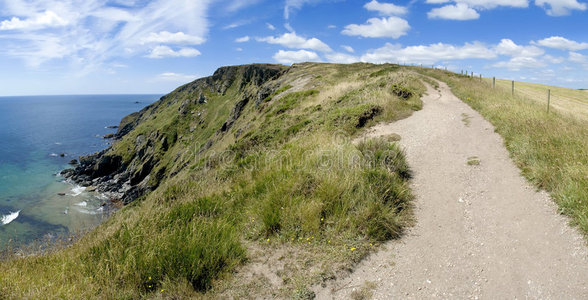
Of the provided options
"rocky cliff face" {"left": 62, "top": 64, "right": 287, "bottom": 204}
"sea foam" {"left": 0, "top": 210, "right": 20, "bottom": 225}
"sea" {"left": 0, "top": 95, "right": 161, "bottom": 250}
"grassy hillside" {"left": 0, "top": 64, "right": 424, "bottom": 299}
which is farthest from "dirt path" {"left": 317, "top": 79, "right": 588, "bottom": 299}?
"sea foam" {"left": 0, "top": 210, "right": 20, "bottom": 225}

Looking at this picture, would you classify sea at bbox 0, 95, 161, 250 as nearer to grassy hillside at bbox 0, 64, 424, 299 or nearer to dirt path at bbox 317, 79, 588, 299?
grassy hillside at bbox 0, 64, 424, 299

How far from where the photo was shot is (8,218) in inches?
1641

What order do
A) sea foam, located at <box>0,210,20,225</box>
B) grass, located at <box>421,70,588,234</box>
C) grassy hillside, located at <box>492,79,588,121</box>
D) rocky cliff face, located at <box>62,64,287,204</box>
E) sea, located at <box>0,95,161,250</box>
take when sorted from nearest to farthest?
grass, located at <box>421,70,588,234</box>, grassy hillside, located at <box>492,79,588,121</box>, sea, located at <box>0,95,161,250</box>, sea foam, located at <box>0,210,20,225</box>, rocky cliff face, located at <box>62,64,287,204</box>

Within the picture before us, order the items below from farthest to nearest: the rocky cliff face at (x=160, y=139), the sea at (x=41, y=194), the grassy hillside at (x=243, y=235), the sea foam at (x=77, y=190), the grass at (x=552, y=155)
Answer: the rocky cliff face at (x=160, y=139)
the sea foam at (x=77, y=190)
the sea at (x=41, y=194)
the grass at (x=552, y=155)
the grassy hillside at (x=243, y=235)

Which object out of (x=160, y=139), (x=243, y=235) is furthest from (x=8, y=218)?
(x=243, y=235)

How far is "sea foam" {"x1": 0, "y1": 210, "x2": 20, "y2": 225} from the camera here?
132ft

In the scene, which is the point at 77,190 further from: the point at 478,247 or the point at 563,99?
the point at 563,99

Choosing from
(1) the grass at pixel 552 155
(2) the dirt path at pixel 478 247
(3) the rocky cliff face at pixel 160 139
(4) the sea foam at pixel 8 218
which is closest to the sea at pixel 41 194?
(4) the sea foam at pixel 8 218

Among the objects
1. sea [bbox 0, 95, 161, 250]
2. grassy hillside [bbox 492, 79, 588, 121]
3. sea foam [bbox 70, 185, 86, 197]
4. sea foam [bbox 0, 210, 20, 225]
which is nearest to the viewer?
grassy hillside [bbox 492, 79, 588, 121]

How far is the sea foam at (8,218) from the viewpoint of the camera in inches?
1588

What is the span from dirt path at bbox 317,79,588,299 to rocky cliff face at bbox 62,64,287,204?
1617 inches

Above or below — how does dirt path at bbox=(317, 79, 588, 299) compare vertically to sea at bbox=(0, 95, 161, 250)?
above

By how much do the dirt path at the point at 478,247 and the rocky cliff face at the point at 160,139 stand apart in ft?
135

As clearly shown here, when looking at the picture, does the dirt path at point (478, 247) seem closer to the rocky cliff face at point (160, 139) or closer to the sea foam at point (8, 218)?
the rocky cliff face at point (160, 139)
